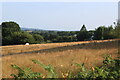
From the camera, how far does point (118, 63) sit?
10.3ft

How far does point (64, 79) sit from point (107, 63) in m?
1.00

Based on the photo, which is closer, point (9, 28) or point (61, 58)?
point (61, 58)

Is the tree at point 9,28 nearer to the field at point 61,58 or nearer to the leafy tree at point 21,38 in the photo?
the leafy tree at point 21,38

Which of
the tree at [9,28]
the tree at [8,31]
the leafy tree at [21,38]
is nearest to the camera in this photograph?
the tree at [8,31]

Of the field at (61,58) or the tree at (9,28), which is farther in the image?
the tree at (9,28)

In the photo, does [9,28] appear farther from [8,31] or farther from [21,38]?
[21,38]

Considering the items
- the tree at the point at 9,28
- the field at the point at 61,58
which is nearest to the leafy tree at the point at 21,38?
the tree at the point at 9,28

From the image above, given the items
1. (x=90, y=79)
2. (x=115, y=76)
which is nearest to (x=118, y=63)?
(x=115, y=76)

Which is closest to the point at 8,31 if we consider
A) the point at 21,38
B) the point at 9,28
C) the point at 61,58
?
the point at 9,28

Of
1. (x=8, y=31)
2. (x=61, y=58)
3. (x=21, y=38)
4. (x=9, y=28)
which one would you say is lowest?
(x=61, y=58)

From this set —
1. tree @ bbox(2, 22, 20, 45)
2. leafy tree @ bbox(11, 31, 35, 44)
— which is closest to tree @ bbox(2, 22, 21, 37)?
tree @ bbox(2, 22, 20, 45)

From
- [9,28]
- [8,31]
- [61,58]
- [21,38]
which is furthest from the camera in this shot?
[9,28]

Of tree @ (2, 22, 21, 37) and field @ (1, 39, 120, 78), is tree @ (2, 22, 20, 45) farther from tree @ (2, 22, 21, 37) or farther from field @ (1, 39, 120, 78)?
field @ (1, 39, 120, 78)

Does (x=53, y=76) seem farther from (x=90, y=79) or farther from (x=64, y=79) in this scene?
(x=90, y=79)
